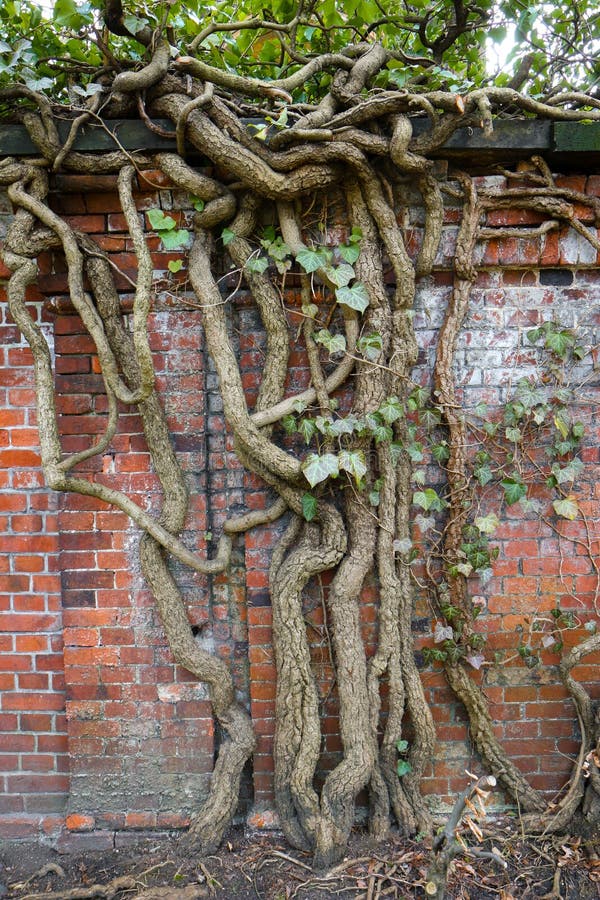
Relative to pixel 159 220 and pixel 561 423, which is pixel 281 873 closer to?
pixel 561 423

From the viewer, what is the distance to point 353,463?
2.27 metres

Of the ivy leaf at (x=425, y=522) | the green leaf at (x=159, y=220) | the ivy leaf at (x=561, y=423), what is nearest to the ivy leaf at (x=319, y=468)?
the ivy leaf at (x=425, y=522)

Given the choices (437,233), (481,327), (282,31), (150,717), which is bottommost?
(150,717)

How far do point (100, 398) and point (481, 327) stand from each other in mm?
1556

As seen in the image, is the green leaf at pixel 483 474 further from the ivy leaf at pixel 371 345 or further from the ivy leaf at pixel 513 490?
the ivy leaf at pixel 371 345

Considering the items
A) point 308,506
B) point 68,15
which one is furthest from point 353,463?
point 68,15

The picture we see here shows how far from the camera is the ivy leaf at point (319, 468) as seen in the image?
2.24 m

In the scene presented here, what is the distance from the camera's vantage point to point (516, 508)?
252cm

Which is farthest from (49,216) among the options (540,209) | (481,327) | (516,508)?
(516,508)

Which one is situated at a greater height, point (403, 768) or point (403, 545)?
point (403, 545)

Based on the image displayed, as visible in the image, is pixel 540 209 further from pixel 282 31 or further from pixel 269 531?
pixel 269 531

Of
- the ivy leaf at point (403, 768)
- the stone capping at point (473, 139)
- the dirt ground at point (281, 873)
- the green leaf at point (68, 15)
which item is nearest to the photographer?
the green leaf at point (68, 15)

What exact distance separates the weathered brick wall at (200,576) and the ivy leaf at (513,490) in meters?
0.11

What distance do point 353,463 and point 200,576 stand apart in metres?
0.78
